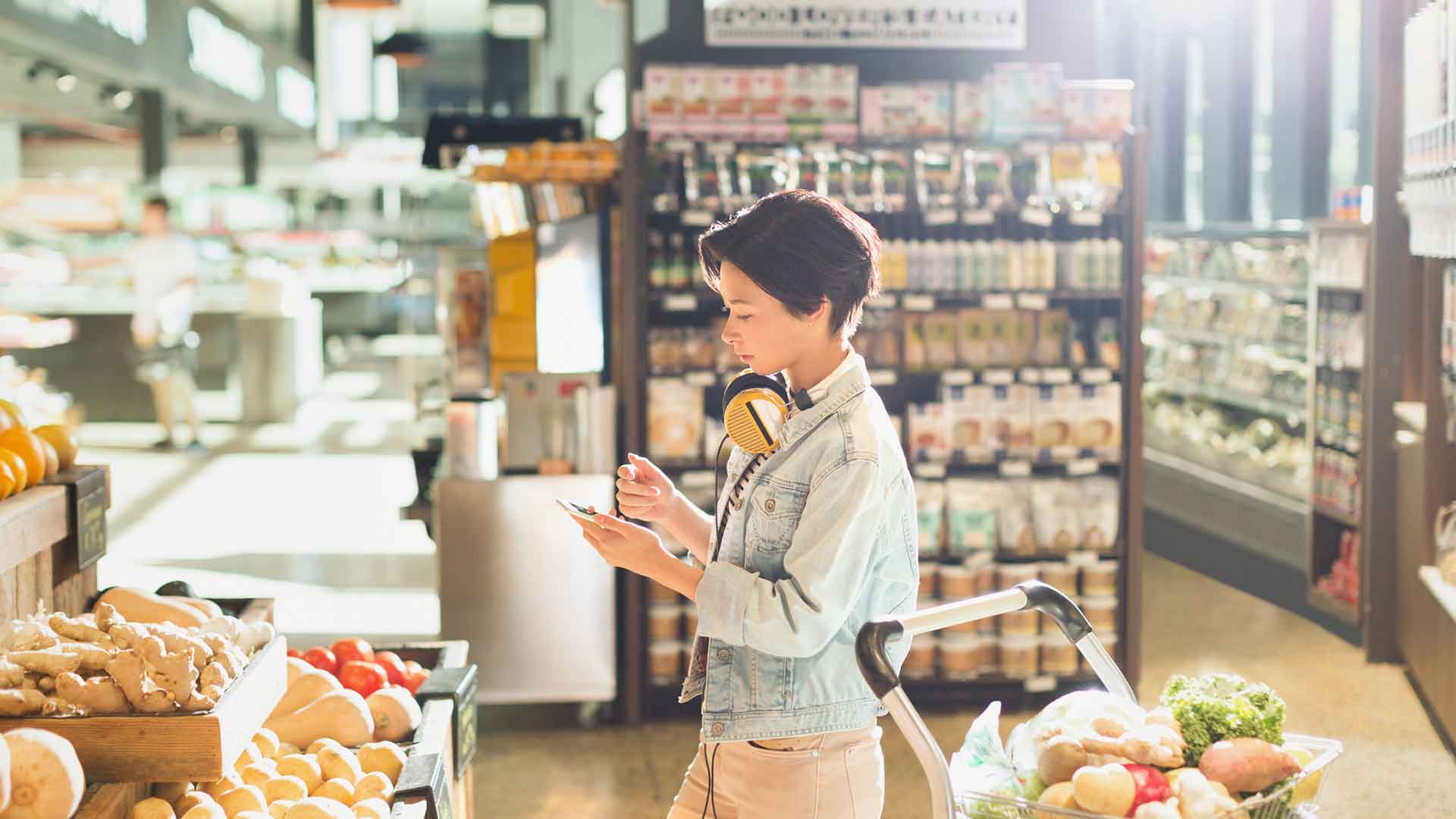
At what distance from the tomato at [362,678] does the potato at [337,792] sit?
0.53 m

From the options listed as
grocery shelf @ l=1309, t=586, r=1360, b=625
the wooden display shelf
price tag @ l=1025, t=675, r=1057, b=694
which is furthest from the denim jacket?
grocery shelf @ l=1309, t=586, r=1360, b=625

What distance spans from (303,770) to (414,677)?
0.70m

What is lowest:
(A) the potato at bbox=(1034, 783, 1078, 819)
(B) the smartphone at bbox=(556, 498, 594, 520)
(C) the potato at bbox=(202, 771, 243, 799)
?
(C) the potato at bbox=(202, 771, 243, 799)

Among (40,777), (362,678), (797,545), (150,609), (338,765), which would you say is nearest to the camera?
(40,777)

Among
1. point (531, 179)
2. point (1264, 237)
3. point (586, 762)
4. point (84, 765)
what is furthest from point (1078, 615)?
point (1264, 237)

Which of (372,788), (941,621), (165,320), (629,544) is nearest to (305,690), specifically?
(372,788)

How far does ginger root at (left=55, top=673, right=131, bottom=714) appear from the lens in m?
2.09

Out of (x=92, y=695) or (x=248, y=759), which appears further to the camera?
(x=248, y=759)

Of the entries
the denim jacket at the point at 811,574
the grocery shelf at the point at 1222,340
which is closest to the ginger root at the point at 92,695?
the denim jacket at the point at 811,574

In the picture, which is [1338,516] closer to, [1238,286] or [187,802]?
[1238,286]

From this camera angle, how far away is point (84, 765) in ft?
6.86

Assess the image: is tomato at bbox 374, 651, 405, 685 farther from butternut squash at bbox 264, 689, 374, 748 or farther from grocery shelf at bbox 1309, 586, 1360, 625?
grocery shelf at bbox 1309, 586, 1360, 625

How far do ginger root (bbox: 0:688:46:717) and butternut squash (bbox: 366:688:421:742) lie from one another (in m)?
0.98

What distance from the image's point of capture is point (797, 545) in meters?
2.01
